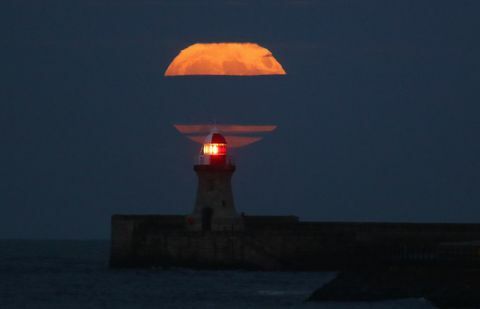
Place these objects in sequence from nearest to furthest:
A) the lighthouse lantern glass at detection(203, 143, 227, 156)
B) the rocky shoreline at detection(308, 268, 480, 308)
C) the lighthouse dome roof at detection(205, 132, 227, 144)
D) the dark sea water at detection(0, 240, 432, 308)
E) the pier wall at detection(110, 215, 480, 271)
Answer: the rocky shoreline at detection(308, 268, 480, 308), the dark sea water at detection(0, 240, 432, 308), the pier wall at detection(110, 215, 480, 271), the lighthouse lantern glass at detection(203, 143, 227, 156), the lighthouse dome roof at detection(205, 132, 227, 144)

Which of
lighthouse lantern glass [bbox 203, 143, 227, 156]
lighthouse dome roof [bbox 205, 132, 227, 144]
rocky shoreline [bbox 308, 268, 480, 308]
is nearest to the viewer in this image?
rocky shoreline [bbox 308, 268, 480, 308]

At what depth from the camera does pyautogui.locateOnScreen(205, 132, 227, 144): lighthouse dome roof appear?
7356 centimetres

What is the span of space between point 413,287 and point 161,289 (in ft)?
42.9

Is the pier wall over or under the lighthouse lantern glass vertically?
under

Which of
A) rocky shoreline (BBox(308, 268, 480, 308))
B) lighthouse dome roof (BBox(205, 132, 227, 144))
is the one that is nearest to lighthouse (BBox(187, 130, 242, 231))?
lighthouse dome roof (BBox(205, 132, 227, 144))

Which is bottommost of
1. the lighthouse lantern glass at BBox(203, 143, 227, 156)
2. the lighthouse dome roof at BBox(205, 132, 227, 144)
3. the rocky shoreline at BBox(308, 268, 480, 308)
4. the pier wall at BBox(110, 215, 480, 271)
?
the rocky shoreline at BBox(308, 268, 480, 308)

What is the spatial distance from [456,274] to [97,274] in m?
22.8

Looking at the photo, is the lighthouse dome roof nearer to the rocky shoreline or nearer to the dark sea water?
the dark sea water

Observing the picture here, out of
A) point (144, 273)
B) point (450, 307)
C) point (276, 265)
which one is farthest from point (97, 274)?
point (450, 307)

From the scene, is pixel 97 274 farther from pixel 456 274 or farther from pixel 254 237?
pixel 456 274

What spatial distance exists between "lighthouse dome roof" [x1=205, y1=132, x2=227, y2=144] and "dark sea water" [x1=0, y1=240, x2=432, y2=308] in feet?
18.3

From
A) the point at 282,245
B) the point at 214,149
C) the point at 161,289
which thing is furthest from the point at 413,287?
the point at 214,149

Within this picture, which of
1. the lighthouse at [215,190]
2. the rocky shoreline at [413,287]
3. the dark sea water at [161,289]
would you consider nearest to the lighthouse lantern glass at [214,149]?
the lighthouse at [215,190]

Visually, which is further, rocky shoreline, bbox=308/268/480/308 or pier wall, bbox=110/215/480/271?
pier wall, bbox=110/215/480/271
